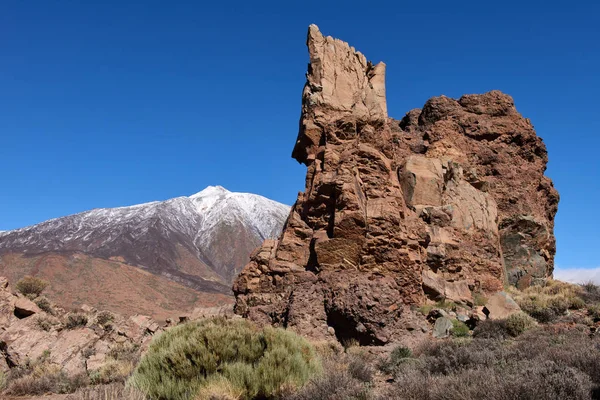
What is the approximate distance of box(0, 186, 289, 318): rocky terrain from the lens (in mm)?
47000

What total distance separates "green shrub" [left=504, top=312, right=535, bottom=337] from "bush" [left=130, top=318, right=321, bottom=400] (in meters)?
6.76

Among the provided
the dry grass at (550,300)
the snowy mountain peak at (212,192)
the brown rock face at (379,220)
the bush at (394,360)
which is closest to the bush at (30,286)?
the brown rock face at (379,220)

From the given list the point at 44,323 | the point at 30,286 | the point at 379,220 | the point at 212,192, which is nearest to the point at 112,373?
the point at 44,323

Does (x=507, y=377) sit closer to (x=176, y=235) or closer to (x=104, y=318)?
(x=104, y=318)

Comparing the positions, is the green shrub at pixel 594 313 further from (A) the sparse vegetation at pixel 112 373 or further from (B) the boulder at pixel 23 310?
(B) the boulder at pixel 23 310

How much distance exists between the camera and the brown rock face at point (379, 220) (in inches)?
483

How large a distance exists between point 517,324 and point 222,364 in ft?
28.6

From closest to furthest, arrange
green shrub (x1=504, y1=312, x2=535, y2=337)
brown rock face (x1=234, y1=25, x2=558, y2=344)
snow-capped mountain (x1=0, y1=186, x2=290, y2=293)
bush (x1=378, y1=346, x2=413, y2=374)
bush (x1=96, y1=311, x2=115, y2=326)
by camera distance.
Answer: bush (x1=378, y1=346, x2=413, y2=374), green shrub (x1=504, y1=312, x2=535, y2=337), brown rock face (x1=234, y1=25, x2=558, y2=344), bush (x1=96, y1=311, x2=115, y2=326), snow-capped mountain (x1=0, y1=186, x2=290, y2=293)

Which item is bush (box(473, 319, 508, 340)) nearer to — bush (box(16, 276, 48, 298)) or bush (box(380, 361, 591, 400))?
bush (box(380, 361, 591, 400))

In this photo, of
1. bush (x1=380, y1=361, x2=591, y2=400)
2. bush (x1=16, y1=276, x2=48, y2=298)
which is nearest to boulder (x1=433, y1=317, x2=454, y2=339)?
bush (x1=380, y1=361, x2=591, y2=400)

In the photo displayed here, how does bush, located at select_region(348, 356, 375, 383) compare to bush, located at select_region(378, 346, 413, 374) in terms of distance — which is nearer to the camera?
bush, located at select_region(348, 356, 375, 383)

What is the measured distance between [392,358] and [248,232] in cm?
9480

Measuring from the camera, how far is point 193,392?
6.25 meters

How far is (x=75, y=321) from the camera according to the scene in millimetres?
15602
